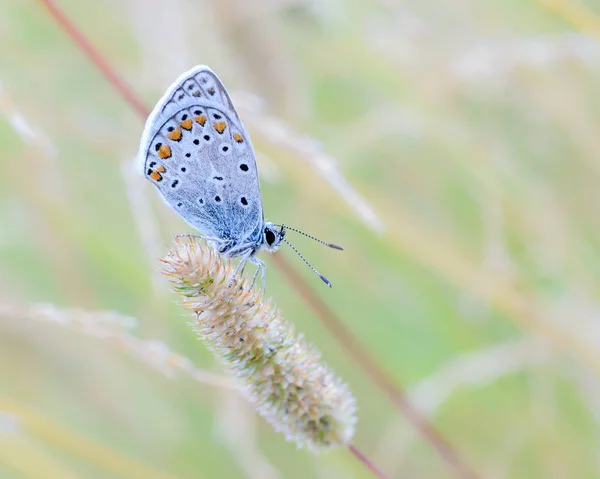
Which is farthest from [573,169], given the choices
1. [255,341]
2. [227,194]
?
[255,341]

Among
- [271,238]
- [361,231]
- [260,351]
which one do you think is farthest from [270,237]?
[361,231]

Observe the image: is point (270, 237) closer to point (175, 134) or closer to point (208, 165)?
point (208, 165)

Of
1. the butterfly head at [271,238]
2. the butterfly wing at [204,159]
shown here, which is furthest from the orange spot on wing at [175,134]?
the butterfly head at [271,238]

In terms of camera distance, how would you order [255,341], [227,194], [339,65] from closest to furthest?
[255,341], [227,194], [339,65]

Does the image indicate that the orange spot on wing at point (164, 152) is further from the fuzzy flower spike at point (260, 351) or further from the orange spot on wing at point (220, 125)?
the fuzzy flower spike at point (260, 351)

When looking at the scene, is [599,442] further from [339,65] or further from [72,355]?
[72,355]

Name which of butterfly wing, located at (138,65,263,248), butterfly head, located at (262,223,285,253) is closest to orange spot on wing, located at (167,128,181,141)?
butterfly wing, located at (138,65,263,248)

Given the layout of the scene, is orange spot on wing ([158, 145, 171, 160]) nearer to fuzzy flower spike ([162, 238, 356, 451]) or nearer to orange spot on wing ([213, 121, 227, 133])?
orange spot on wing ([213, 121, 227, 133])
